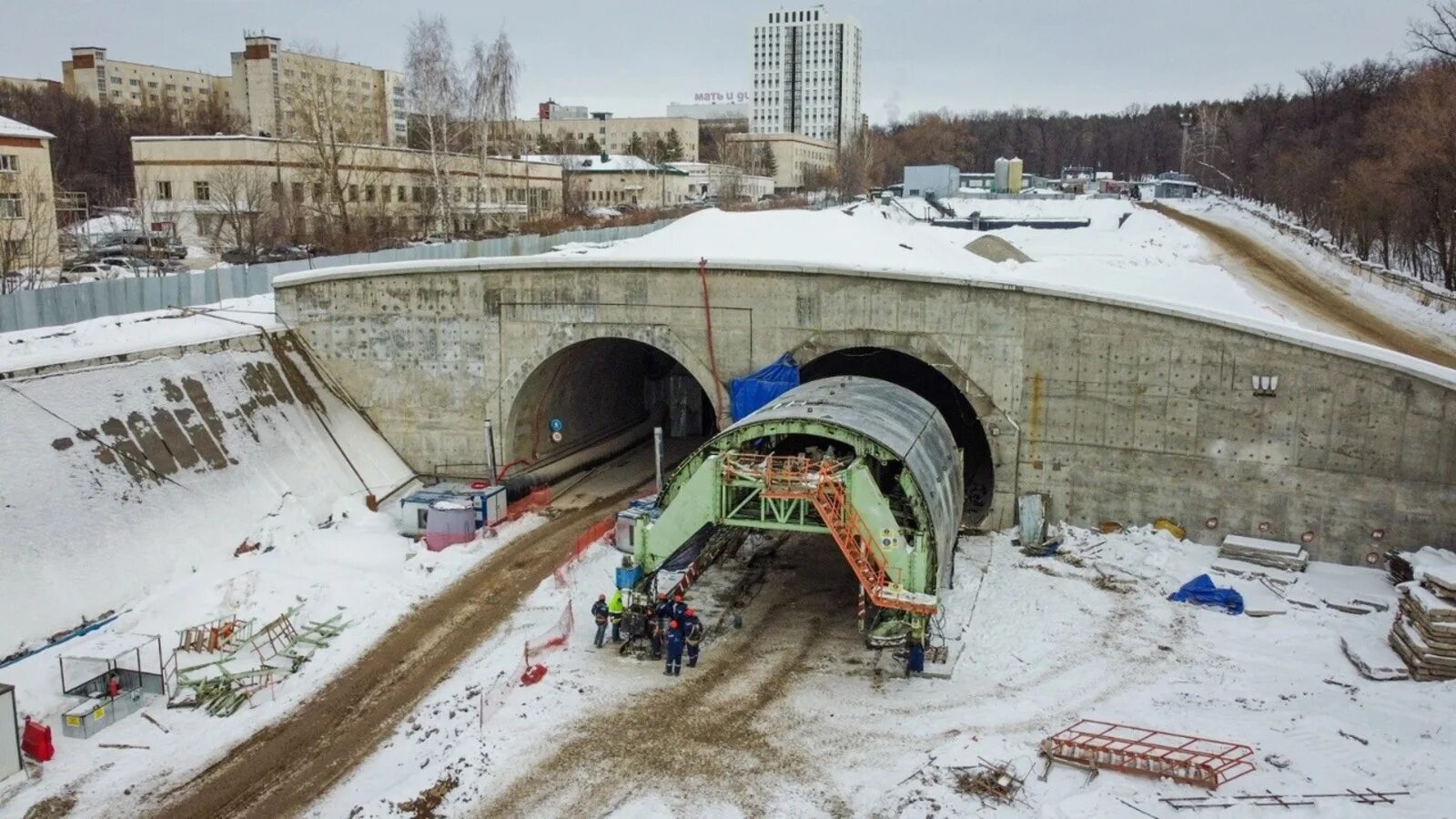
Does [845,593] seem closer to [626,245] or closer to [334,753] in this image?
[334,753]

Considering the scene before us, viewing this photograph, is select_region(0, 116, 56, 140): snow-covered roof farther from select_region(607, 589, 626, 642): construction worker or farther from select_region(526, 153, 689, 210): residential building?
select_region(526, 153, 689, 210): residential building

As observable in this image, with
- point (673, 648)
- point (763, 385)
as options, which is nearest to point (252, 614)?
point (673, 648)

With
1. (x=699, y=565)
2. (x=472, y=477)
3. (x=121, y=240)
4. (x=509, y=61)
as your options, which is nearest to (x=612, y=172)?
(x=509, y=61)

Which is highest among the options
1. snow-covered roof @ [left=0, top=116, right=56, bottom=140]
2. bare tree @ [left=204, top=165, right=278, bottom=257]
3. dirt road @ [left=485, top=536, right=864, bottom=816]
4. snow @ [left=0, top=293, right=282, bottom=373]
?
snow-covered roof @ [left=0, top=116, right=56, bottom=140]

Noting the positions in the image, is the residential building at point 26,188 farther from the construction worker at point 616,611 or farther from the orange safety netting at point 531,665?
the construction worker at point 616,611

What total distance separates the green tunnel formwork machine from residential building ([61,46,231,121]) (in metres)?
113

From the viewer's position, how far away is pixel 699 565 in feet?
71.2

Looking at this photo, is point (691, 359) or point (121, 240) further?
point (121, 240)

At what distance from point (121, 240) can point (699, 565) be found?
138ft

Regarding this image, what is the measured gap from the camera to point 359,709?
56.0ft

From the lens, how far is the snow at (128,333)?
24.4 m

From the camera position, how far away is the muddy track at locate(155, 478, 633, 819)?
1463cm

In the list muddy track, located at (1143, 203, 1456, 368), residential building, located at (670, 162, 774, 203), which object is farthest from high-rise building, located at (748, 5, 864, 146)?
muddy track, located at (1143, 203, 1456, 368)

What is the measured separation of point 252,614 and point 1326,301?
133ft
